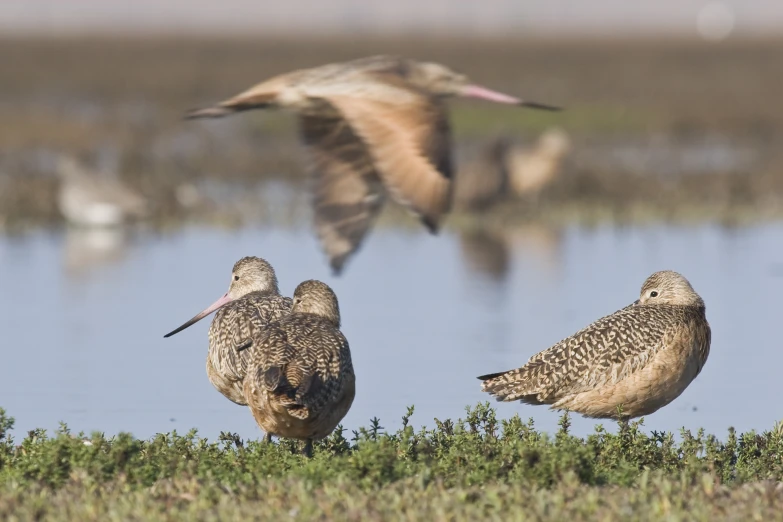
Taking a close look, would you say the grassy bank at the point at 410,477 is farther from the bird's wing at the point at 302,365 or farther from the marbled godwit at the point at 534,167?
the marbled godwit at the point at 534,167

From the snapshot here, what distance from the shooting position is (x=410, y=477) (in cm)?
643

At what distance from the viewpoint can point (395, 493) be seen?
6.04 metres

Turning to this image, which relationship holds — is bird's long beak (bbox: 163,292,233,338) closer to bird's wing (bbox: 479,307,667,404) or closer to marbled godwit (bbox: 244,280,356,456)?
marbled godwit (bbox: 244,280,356,456)

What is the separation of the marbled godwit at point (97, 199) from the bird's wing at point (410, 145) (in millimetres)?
10505

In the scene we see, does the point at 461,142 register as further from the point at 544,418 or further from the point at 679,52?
the point at 679,52

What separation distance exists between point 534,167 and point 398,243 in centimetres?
326

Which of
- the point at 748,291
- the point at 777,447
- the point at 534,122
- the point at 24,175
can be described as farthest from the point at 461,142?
the point at 777,447

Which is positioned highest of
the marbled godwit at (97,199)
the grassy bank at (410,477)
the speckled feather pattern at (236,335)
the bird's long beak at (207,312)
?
the marbled godwit at (97,199)

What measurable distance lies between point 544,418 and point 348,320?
3.20 meters

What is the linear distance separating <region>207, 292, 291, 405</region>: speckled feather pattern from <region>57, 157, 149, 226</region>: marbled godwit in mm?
8366

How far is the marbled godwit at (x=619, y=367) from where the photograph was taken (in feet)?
27.3

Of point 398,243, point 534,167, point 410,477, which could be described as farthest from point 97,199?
point 410,477

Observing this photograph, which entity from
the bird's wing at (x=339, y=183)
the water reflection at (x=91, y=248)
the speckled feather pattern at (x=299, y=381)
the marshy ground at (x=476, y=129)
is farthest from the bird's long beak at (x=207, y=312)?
the marshy ground at (x=476, y=129)

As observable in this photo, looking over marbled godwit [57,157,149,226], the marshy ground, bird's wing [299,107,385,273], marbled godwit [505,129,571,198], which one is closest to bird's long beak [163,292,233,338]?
bird's wing [299,107,385,273]
